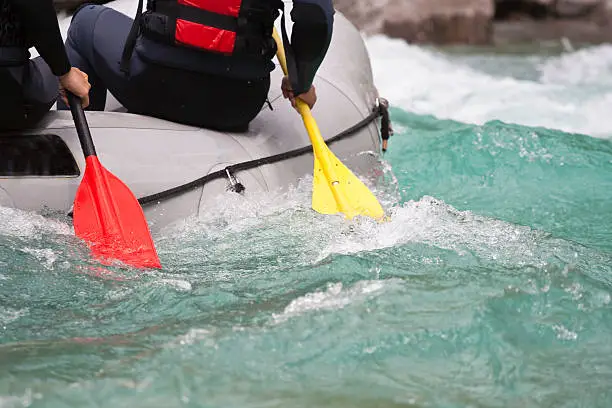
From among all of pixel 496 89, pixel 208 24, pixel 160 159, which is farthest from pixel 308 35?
pixel 496 89

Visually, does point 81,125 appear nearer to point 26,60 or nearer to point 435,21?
point 26,60

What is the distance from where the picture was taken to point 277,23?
12.7 feet

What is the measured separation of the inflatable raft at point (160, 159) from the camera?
2.60 meters

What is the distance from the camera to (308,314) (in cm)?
207

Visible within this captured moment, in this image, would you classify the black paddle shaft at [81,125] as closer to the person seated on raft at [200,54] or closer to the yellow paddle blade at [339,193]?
the person seated on raft at [200,54]

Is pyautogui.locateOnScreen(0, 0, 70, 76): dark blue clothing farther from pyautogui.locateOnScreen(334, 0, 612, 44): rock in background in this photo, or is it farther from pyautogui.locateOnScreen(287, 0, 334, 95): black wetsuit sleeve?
pyautogui.locateOnScreen(334, 0, 612, 44): rock in background

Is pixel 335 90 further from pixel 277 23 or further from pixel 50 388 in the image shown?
pixel 50 388

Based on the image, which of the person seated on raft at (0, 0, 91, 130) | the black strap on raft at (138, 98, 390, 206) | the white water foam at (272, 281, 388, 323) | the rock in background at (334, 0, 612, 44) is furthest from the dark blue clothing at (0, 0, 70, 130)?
the rock in background at (334, 0, 612, 44)

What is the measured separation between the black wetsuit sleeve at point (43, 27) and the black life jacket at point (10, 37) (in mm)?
25

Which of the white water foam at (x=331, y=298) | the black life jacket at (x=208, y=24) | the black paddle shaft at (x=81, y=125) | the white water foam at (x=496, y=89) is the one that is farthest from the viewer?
the white water foam at (x=496, y=89)

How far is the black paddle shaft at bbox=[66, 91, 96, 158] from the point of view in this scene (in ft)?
8.48

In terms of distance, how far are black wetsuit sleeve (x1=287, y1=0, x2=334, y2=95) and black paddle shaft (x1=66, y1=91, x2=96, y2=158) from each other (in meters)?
0.73

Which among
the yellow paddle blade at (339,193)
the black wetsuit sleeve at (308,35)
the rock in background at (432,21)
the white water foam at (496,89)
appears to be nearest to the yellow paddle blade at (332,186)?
the yellow paddle blade at (339,193)

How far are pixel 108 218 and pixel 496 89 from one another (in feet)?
14.4
